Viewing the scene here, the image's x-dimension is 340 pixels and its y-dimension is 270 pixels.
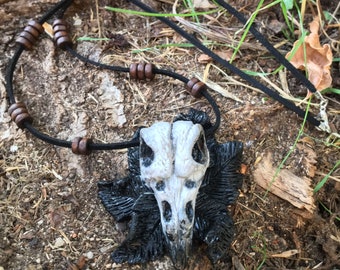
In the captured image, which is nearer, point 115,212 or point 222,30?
point 115,212

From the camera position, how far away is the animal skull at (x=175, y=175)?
1.73 metres

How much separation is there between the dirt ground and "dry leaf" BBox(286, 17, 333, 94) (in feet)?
0.26

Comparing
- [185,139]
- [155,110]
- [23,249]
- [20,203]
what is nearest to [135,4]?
[155,110]

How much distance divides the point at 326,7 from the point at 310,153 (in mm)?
741

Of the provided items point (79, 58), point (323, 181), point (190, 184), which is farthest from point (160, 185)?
point (79, 58)

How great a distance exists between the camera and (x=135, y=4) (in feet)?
7.55

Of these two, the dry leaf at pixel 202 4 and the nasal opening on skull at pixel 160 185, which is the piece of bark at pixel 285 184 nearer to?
the nasal opening on skull at pixel 160 185

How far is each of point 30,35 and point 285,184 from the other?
49.2 inches

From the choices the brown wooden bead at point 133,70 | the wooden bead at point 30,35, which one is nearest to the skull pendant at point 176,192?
the brown wooden bead at point 133,70

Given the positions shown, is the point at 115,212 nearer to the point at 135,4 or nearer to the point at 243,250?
the point at 243,250

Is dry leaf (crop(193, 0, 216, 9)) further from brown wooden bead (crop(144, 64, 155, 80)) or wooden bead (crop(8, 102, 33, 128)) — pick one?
wooden bead (crop(8, 102, 33, 128))

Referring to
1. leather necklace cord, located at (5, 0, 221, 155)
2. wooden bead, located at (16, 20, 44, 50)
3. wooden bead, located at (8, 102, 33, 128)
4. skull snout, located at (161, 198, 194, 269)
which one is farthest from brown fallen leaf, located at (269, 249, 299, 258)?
wooden bead, located at (16, 20, 44, 50)

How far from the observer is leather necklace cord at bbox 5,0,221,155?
6.54 ft

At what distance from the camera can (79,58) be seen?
2.23 metres
